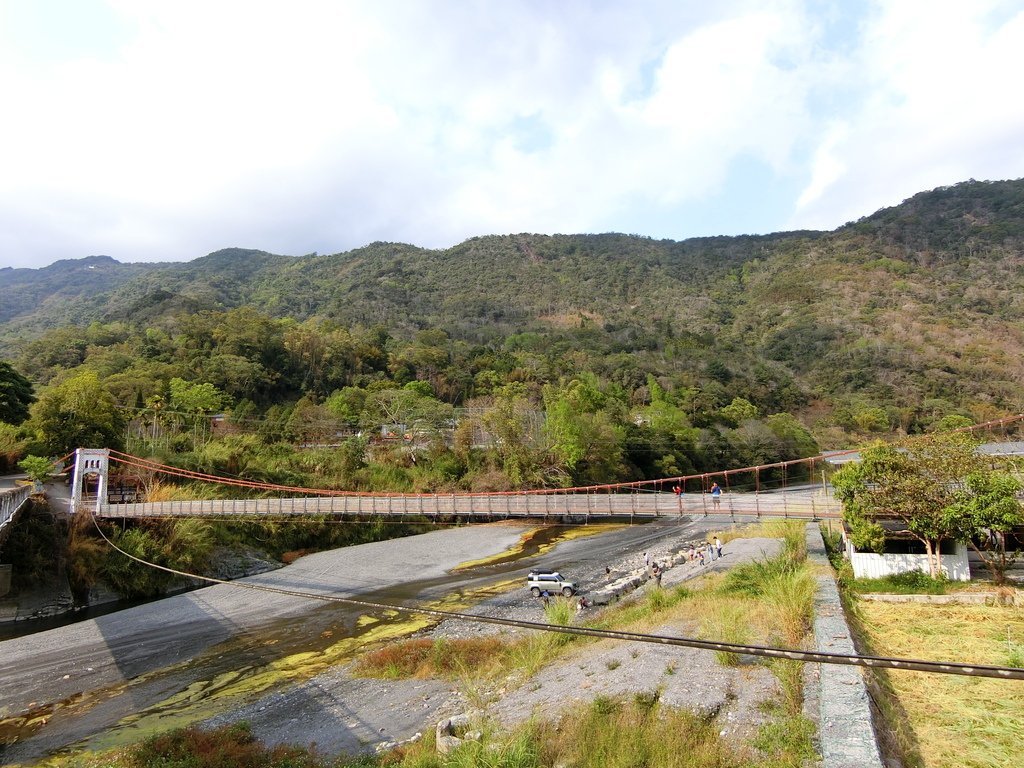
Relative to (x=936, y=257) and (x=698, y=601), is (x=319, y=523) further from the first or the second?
(x=936, y=257)

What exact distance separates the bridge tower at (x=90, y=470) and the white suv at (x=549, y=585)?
13.3 meters

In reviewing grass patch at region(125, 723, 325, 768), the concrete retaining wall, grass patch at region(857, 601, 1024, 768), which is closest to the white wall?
grass patch at region(857, 601, 1024, 768)

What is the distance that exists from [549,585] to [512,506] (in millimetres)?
2705

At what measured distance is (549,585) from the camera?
13.9 meters

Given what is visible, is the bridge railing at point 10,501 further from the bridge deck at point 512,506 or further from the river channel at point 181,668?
the bridge deck at point 512,506

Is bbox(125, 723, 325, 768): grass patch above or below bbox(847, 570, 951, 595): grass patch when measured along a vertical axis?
below

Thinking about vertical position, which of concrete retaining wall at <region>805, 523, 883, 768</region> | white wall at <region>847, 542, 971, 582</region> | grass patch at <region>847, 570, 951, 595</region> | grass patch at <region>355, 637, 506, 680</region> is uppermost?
concrete retaining wall at <region>805, 523, 883, 768</region>

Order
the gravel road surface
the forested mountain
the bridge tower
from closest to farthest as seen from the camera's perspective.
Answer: the gravel road surface → the bridge tower → the forested mountain

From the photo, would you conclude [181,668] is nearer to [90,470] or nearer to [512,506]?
[512,506]

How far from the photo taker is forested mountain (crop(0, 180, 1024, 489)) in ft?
131

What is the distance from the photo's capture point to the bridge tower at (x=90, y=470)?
685 inches

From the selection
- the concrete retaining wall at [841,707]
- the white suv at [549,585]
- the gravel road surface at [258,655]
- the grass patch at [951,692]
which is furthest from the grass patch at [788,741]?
the white suv at [549,585]

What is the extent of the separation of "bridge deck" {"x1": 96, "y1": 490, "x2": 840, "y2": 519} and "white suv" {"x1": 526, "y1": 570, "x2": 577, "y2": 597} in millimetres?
1763

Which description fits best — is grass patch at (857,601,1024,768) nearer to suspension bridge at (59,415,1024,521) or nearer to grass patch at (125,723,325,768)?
suspension bridge at (59,415,1024,521)
